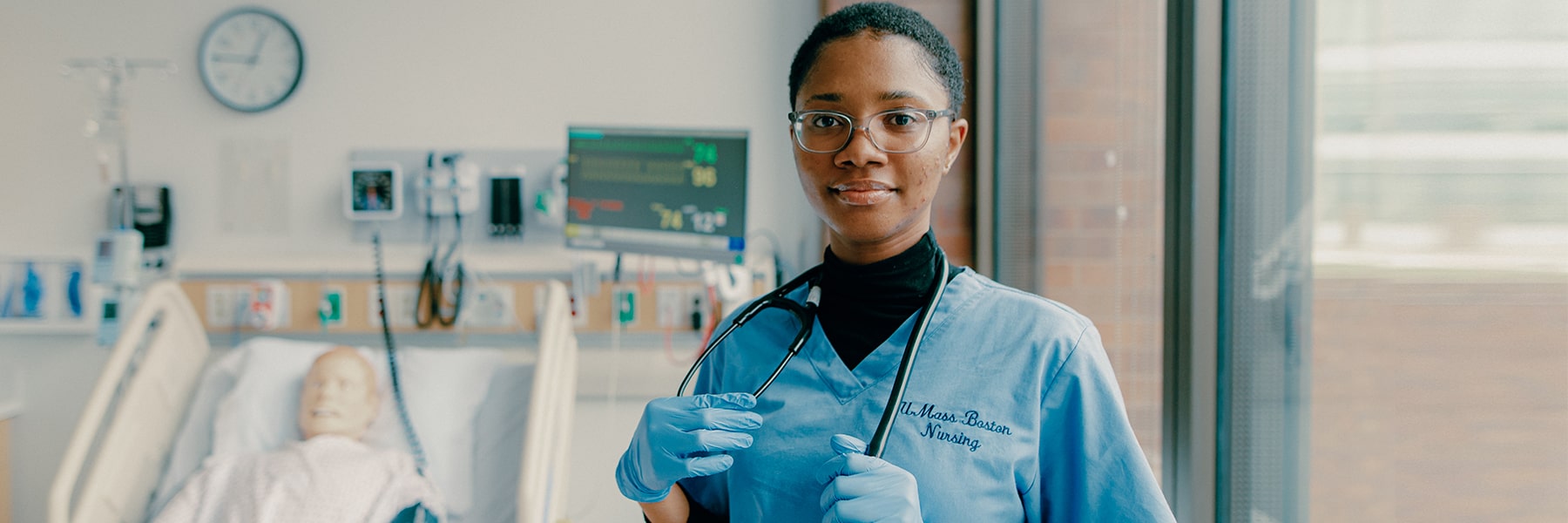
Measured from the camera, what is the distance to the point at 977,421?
0.79 meters

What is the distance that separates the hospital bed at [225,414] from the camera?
2.02 meters

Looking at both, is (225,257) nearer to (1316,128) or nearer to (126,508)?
(126,508)

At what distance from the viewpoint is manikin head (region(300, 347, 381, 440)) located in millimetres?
2197

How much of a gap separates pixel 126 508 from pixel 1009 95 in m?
2.32

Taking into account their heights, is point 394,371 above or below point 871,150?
below

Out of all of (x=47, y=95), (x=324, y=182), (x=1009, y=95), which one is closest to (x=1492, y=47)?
(x=1009, y=95)

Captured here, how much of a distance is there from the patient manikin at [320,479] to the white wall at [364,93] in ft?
2.11

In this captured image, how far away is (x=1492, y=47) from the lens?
2.29 ft

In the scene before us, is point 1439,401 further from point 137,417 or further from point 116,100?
point 116,100

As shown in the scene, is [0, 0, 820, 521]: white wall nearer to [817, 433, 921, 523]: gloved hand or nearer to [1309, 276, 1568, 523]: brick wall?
[1309, 276, 1568, 523]: brick wall

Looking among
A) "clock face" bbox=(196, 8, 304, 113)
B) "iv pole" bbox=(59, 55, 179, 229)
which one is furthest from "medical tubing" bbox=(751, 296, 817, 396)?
"iv pole" bbox=(59, 55, 179, 229)

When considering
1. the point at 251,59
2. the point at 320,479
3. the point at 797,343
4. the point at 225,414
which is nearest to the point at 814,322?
the point at 797,343

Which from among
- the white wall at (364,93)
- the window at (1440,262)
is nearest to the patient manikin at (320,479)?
the white wall at (364,93)

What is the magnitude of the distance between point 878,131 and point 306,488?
1796 millimetres
